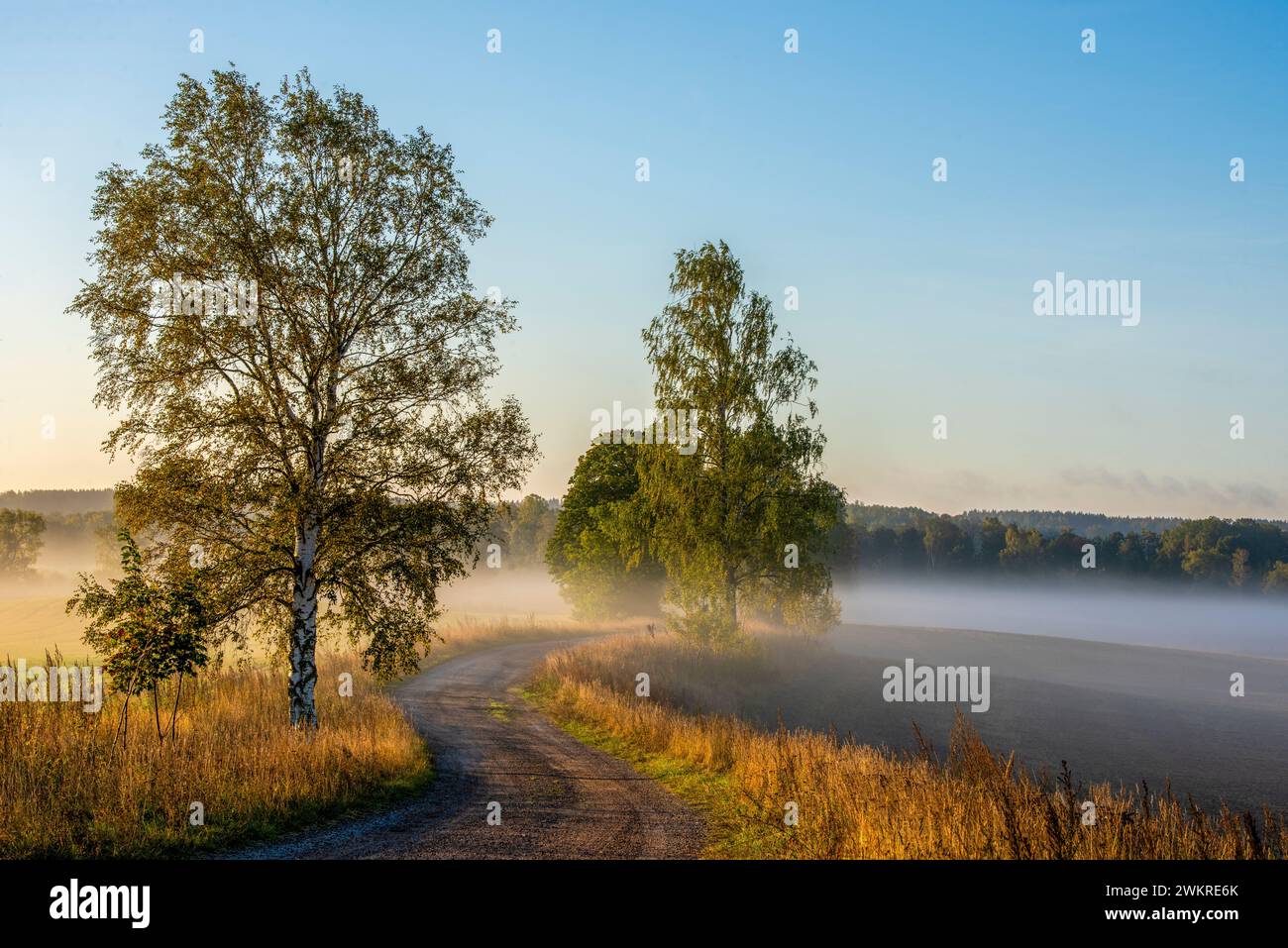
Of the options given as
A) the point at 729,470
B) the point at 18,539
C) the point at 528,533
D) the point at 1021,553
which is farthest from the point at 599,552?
the point at 1021,553

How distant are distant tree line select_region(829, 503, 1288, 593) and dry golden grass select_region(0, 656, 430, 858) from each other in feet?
427

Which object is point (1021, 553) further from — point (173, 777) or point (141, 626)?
point (173, 777)

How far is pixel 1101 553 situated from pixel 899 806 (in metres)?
174

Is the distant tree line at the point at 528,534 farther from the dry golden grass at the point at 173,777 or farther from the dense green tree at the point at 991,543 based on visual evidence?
the dry golden grass at the point at 173,777

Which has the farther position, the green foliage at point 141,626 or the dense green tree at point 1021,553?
the dense green tree at point 1021,553

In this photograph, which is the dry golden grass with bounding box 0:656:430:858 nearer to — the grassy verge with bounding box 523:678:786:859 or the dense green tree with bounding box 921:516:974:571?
the grassy verge with bounding box 523:678:786:859

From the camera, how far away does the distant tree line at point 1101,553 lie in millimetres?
146750

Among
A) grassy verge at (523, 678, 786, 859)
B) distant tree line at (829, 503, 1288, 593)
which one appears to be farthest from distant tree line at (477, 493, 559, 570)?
grassy verge at (523, 678, 786, 859)

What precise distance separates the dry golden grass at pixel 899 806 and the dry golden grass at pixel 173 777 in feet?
20.1

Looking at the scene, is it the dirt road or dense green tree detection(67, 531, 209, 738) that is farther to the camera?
dense green tree detection(67, 531, 209, 738)

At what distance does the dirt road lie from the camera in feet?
36.9

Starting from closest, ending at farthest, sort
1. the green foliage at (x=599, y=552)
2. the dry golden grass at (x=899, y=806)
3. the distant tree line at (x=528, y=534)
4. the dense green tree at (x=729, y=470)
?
the dry golden grass at (x=899, y=806) < the dense green tree at (x=729, y=470) < the green foliage at (x=599, y=552) < the distant tree line at (x=528, y=534)

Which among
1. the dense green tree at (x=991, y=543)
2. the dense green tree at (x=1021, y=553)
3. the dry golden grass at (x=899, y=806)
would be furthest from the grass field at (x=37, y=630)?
the dense green tree at (x=991, y=543)

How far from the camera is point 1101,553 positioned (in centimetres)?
16038
